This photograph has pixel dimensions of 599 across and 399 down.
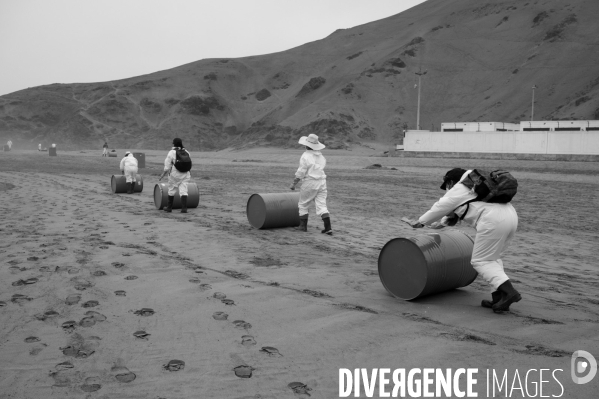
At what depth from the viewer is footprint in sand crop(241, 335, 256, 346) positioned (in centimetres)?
487

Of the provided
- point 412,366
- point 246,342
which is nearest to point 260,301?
point 246,342

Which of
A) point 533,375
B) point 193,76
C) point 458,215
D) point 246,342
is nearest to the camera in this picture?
point 533,375

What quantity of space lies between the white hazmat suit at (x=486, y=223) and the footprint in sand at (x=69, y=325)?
3.67 meters

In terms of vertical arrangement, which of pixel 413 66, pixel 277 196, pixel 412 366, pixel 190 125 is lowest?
pixel 412 366

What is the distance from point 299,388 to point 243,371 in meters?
0.49

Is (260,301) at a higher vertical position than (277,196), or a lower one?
lower

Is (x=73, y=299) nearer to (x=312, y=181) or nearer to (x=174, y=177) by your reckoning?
(x=312, y=181)

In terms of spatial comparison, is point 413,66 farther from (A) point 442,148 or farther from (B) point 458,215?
(B) point 458,215

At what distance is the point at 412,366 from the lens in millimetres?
4473

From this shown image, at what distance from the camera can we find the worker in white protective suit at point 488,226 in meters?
5.68

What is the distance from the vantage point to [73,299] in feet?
19.6

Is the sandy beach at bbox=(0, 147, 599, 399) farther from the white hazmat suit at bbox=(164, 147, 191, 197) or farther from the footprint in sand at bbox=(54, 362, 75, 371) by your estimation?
the white hazmat suit at bbox=(164, 147, 191, 197)

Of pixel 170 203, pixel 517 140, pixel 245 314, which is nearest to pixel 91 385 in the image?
pixel 245 314

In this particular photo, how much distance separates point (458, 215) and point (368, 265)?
2.31 m
